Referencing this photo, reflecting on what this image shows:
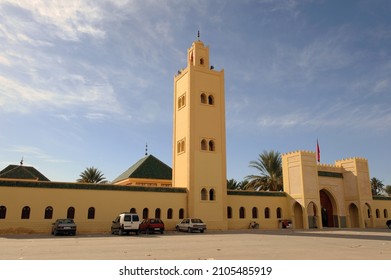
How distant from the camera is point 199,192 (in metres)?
30.9

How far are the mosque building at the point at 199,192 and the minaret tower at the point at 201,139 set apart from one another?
0.29ft

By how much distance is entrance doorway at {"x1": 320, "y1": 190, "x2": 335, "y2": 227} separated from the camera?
3747 cm

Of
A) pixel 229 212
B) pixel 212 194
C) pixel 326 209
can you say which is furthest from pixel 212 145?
pixel 326 209

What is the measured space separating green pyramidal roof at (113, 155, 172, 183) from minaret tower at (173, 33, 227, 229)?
5119 millimetres

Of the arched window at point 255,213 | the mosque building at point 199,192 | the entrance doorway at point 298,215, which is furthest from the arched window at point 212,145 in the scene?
the entrance doorway at point 298,215

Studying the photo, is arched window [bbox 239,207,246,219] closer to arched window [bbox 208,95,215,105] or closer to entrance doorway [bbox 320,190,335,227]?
entrance doorway [bbox 320,190,335,227]

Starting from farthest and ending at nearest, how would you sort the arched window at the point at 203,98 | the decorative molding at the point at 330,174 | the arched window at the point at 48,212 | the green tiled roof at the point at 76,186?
the decorative molding at the point at 330,174 → the arched window at the point at 203,98 → the arched window at the point at 48,212 → the green tiled roof at the point at 76,186

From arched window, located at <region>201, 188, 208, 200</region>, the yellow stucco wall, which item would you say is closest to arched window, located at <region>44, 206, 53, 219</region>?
the yellow stucco wall

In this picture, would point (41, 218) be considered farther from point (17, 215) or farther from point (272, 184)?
point (272, 184)

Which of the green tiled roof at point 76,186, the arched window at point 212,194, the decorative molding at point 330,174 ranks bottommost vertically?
the arched window at point 212,194

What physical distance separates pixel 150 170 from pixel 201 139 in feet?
30.3

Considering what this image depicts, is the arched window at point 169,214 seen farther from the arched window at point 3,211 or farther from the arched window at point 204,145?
the arched window at point 3,211

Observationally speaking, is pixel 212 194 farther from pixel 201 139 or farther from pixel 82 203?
pixel 82 203

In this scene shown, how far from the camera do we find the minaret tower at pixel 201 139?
3094 centimetres
